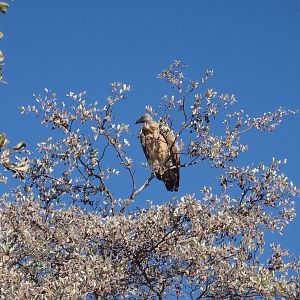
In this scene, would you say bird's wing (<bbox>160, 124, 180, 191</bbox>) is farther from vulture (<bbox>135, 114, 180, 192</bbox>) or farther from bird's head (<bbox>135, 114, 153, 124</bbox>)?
bird's head (<bbox>135, 114, 153, 124</bbox>)

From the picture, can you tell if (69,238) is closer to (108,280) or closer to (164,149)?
(108,280)

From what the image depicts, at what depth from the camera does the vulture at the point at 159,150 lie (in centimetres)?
1245

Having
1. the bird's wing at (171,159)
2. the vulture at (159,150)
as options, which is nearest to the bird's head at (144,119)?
the vulture at (159,150)

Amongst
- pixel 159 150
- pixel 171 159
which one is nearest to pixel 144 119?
pixel 159 150

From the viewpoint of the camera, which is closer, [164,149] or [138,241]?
[138,241]

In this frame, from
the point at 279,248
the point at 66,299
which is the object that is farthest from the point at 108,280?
the point at 279,248

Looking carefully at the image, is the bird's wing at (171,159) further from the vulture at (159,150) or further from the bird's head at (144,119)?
the bird's head at (144,119)

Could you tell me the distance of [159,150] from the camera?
547 inches

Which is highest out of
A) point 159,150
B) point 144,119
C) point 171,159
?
point 144,119

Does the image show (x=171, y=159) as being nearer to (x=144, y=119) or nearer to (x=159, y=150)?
(x=159, y=150)

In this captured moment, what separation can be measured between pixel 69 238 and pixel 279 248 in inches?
115

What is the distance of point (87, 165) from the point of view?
11.3 meters

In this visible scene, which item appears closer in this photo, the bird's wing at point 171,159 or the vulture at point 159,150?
the bird's wing at point 171,159

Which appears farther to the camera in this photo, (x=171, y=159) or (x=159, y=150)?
(x=159, y=150)
